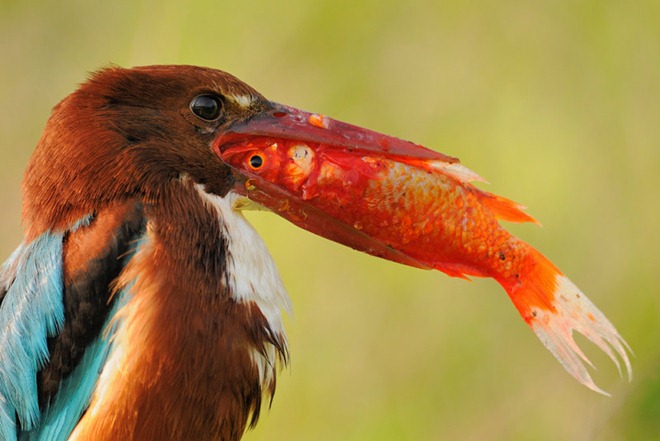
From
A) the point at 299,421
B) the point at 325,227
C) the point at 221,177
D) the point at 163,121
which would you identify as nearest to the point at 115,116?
the point at 163,121

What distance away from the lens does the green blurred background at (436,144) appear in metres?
4.27

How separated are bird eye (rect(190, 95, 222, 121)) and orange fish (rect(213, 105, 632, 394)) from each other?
0.07 meters

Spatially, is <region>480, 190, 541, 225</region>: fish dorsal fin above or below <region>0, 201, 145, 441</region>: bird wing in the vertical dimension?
above

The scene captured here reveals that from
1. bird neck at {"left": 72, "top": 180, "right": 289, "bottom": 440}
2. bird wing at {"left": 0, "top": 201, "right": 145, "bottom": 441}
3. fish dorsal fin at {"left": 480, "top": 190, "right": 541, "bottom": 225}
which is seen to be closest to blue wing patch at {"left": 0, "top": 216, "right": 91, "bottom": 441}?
bird wing at {"left": 0, "top": 201, "right": 145, "bottom": 441}

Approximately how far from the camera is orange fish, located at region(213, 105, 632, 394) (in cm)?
281

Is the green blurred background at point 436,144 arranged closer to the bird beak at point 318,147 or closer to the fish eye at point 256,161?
the bird beak at point 318,147

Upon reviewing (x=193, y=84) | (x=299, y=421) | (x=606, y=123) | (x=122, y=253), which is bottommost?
(x=299, y=421)

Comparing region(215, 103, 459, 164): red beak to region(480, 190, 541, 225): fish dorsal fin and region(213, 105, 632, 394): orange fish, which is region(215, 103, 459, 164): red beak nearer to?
region(213, 105, 632, 394): orange fish

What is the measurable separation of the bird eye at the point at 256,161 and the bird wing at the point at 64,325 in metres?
0.34

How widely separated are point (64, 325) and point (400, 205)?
83cm

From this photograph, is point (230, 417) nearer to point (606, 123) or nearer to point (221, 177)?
point (221, 177)

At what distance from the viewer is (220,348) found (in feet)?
8.75

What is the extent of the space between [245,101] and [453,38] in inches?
85.0

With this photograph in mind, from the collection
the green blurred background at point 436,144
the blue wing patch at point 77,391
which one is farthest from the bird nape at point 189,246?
the green blurred background at point 436,144
